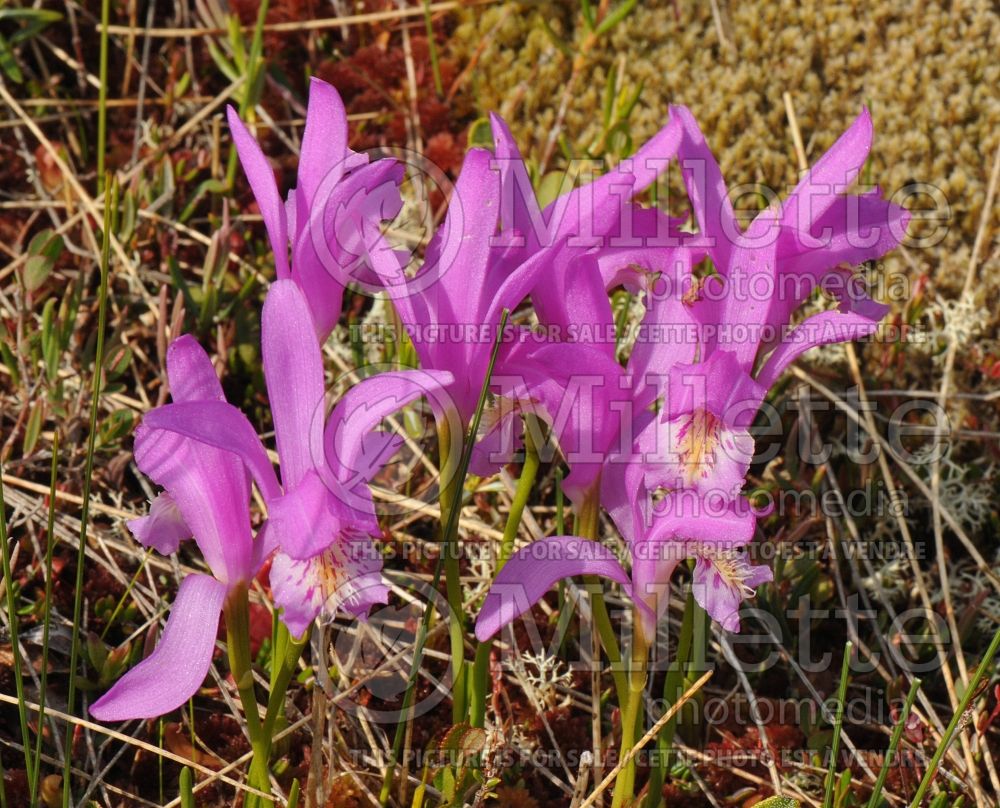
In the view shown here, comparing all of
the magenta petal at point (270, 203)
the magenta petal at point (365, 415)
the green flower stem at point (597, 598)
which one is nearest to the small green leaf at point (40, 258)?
the magenta petal at point (270, 203)

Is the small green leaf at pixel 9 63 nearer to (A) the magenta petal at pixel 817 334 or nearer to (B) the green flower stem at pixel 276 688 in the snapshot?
(B) the green flower stem at pixel 276 688

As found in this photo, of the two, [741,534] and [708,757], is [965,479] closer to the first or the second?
[708,757]

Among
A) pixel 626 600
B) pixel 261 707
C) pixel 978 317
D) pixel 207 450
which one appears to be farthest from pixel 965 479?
pixel 207 450

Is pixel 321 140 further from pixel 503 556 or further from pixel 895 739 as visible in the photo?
pixel 895 739

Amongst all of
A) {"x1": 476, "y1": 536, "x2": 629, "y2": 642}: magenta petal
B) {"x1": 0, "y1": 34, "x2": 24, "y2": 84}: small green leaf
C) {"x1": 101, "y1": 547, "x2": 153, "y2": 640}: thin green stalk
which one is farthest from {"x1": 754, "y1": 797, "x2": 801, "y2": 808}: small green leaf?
{"x1": 0, "y1": 34, "x2": 24, "y2": 84}: small green leaf

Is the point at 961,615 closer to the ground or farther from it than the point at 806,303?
closer to the ground

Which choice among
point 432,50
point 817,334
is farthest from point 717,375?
point 432,50
